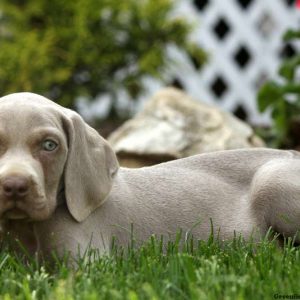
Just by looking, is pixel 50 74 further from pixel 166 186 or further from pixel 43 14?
pixel 166 186

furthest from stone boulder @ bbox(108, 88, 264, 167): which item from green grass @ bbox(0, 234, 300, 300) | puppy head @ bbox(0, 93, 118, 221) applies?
green grass @ bbox(0, 234, 300, 300)

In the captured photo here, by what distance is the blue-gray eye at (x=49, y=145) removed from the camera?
→ 3955 millimetres

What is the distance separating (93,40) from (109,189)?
17.4 ft

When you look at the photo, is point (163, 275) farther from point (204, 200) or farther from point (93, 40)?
point (93, 40)

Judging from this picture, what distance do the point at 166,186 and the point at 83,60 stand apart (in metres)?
4.87

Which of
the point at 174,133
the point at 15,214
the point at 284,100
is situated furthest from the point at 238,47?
the point at 15,214

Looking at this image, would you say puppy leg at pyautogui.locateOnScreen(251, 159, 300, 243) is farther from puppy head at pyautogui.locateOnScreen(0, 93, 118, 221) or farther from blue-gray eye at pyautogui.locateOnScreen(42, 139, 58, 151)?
blue-gray eye at pyautogui.locateOnScreen(42, 139, 58, 151)

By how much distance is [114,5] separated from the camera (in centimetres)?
946

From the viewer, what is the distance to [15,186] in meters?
3.71

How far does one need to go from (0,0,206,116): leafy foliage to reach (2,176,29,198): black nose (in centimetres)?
535

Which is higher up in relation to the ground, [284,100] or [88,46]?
[88,46]

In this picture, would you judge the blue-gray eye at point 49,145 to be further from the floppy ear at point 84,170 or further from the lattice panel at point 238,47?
the lattice panel at point 238,47

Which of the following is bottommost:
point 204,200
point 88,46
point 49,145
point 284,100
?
point 284,100

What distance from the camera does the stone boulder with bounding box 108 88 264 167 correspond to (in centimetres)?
753
